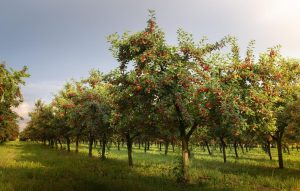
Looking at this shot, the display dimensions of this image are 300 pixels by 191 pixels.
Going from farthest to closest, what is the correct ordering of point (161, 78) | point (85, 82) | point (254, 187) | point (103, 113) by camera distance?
point (85, 82), point (103, 113), point (254, 187), point (161, 78)

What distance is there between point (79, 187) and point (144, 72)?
7.94 meters

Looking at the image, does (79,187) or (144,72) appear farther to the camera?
(144,72)

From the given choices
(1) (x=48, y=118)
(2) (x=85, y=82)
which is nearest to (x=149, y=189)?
(2) (x=85, y=82)

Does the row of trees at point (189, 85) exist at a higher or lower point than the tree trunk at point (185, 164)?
higher

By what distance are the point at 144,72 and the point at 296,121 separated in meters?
15.8

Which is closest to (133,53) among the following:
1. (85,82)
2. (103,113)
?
(103,113)

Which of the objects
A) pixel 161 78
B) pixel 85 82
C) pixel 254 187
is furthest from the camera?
pixel 85 82

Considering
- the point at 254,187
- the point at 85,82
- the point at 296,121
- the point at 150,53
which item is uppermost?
the point at 85,82

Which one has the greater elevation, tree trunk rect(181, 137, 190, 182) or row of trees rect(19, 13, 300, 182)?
row of trees rect(19, 13, 300, 182)

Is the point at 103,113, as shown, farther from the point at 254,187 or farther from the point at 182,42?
the point at 254,187

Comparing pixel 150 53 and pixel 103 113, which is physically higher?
pixel 150 53

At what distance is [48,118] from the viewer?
69.0 m

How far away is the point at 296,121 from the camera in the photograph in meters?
26.2

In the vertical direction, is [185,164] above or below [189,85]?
below
